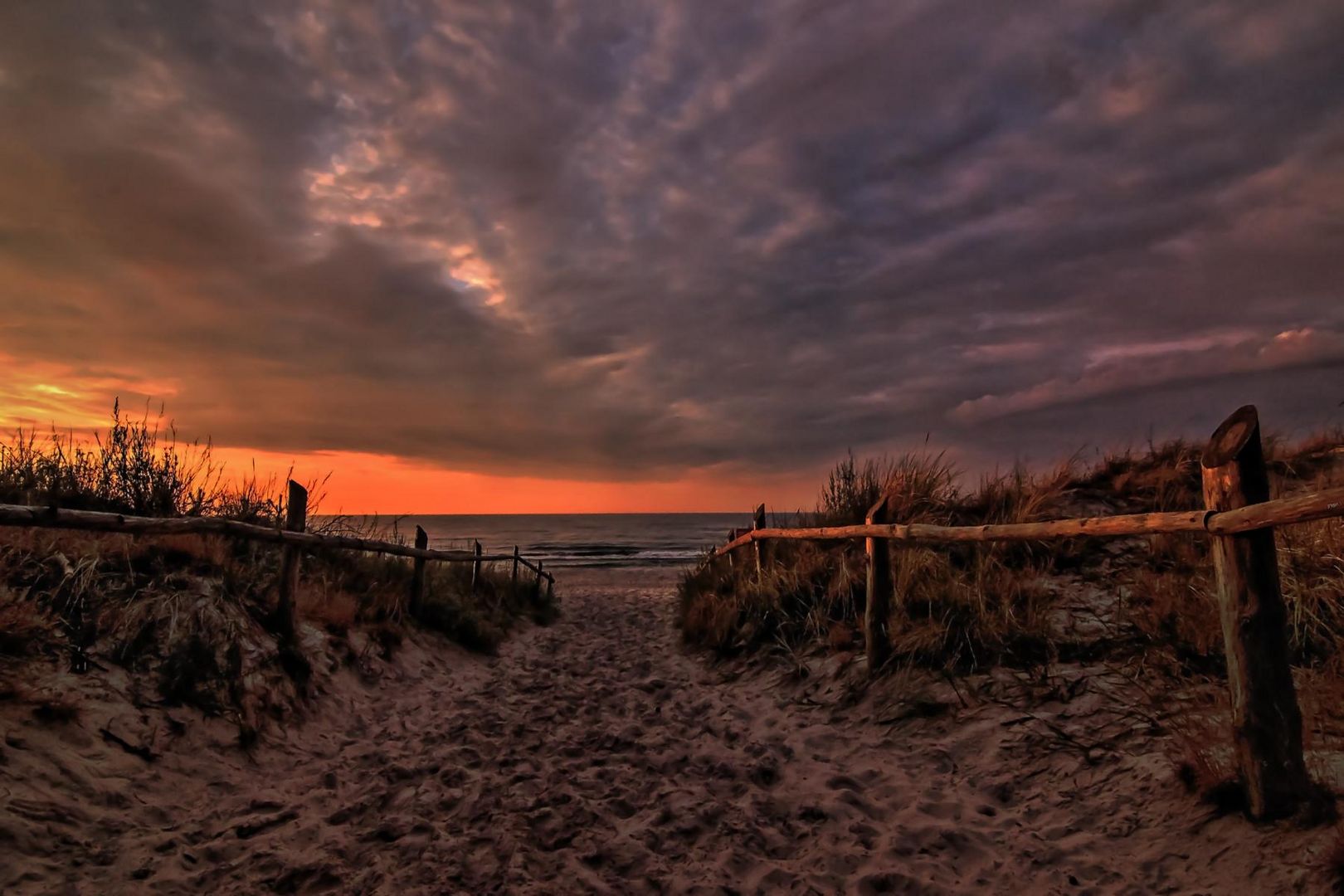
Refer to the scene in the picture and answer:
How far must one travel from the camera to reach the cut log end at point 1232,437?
330 cm

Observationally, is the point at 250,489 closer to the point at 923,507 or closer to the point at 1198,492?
the point at 923,507

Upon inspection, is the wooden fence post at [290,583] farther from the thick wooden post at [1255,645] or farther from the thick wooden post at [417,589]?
the thick wooden post at [1255,645]

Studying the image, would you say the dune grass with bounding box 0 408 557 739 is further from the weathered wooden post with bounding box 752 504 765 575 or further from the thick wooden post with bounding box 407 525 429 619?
the weathered wooden post with bounding box 752 504 765 575

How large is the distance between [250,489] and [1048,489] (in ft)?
34.1

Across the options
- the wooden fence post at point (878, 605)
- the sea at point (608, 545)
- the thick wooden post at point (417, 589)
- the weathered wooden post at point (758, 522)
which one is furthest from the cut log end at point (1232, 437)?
the sea at point (608, 545)

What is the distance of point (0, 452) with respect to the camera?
754 cm

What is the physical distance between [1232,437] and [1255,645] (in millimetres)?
1003

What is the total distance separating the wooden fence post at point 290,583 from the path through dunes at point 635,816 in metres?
0.98

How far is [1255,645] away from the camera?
315 cm

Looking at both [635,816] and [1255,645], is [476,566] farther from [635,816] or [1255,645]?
[1255,645]

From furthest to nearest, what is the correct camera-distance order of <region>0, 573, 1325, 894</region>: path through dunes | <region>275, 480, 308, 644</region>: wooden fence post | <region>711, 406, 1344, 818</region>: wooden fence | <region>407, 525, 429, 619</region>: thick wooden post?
1. <region>407, 525, 429, 619</region>: thick wooden post
2. <region>275, 480, 308, 644</region>: wooden fence post
3. <region>0, 573, 1325, 894</region>: path through dunes
4. <region>711, 406, 1344, 818</region>: wooden fence

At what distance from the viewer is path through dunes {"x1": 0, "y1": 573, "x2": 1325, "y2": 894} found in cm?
323

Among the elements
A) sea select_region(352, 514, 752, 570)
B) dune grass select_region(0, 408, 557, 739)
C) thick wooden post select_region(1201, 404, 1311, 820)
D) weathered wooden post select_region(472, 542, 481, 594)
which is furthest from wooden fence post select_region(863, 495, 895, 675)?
sea select_region(352, 514, 752, 570)

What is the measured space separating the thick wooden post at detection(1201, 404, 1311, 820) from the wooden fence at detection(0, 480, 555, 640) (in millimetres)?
6706
